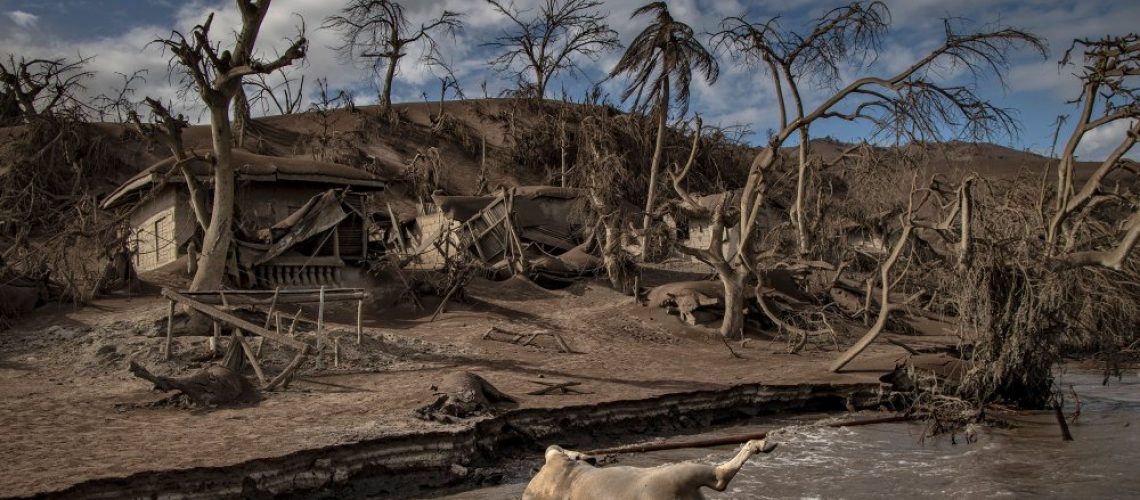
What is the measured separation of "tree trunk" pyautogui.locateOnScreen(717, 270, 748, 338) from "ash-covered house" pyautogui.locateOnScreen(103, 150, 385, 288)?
7.70 metres

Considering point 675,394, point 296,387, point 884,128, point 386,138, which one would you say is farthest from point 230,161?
point 386,138

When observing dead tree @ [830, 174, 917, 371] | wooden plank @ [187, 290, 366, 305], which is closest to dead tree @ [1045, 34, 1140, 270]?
dead tree @ [830, 174, 917, 371]

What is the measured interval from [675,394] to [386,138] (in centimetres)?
3029

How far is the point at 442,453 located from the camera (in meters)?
8.99

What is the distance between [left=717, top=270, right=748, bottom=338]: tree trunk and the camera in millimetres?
18297

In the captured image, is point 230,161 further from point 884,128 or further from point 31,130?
point 31,130

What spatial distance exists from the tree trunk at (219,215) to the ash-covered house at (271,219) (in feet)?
2.22

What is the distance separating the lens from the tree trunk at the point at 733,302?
18.3m

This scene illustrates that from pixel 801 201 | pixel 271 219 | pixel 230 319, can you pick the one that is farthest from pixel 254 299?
pixel 801 201

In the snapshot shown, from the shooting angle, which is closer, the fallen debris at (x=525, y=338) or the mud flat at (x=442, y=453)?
the mud flat at (x=442, y=453)

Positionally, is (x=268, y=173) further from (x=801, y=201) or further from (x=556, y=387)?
(x=801, y=201)

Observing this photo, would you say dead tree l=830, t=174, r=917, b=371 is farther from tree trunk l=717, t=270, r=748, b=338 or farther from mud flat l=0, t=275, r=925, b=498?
tree trunk l=717, t=270, r=748, b=338

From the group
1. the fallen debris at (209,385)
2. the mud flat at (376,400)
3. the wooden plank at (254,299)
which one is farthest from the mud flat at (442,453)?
the wooden plank at (254,299)

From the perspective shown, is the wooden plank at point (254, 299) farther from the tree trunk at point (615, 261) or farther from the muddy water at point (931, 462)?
the tree trunk at point (615, 261)
